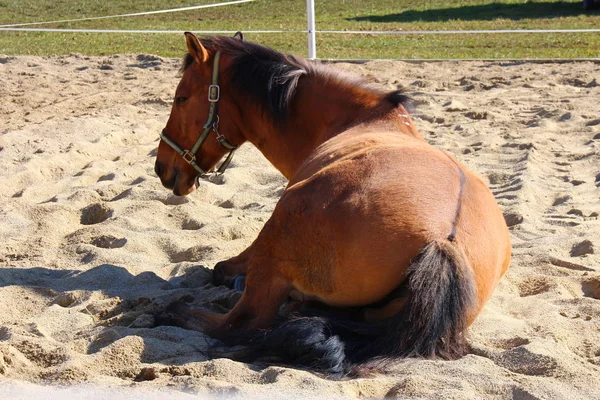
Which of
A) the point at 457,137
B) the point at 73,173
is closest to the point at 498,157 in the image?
the point at 457,137

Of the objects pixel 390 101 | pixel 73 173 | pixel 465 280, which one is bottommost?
pixel 73 173

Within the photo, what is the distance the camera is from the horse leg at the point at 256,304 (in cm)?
354

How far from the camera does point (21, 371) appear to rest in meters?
3.08

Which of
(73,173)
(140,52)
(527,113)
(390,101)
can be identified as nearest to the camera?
(390,101)

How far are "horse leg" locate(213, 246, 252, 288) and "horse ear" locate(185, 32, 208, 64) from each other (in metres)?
1.15

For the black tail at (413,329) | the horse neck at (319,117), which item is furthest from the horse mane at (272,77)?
the black tail at (413,329)

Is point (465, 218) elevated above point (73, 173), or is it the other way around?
point (465, 218)

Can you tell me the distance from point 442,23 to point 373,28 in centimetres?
184

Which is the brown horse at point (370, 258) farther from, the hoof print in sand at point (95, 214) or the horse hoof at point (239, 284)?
the hoof print in sand at point (95, 214)

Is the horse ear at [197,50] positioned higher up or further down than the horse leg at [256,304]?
Result: higher up

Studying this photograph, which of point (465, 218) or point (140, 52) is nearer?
point (465, 218)

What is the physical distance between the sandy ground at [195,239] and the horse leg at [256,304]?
12 cm

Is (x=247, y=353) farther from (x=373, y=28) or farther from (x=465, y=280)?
(x=373, y=28)

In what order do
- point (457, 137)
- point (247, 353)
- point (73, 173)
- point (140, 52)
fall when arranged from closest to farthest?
point (247, 353), point (73, 173), point (457, 137), point (140, 52)
